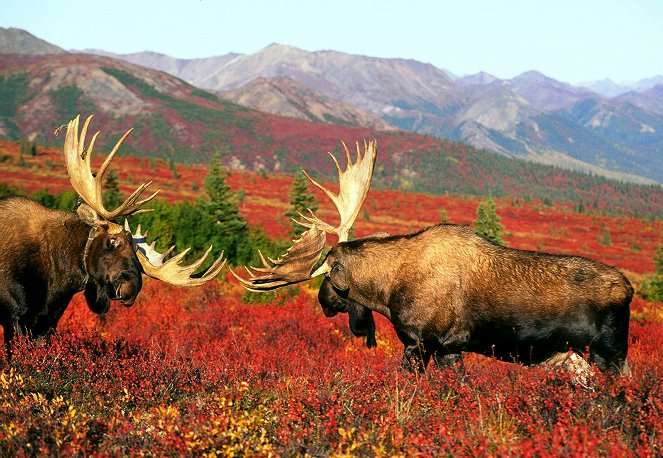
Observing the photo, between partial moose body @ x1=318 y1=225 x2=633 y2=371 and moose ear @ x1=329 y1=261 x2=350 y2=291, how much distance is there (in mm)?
232

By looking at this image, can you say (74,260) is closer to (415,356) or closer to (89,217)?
(89,217)

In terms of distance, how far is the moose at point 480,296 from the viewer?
5230mm

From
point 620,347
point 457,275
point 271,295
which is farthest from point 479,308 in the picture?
point 271,295

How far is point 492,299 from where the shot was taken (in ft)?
18.0

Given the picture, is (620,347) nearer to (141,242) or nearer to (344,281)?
(344,281)

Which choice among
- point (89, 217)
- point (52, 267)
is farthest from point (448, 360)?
point (52, 267)

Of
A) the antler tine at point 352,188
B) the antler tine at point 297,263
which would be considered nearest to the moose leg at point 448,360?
the antler tine at point 297,263

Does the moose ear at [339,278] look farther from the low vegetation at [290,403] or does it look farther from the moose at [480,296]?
the low vegetation at [290,403]

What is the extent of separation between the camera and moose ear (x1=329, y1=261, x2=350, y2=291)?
20.9 ft

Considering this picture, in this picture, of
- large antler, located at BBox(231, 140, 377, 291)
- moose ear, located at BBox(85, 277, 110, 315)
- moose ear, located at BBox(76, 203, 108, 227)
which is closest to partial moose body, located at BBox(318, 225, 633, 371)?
large antler, located at BBox(231, 140, 377, 291)

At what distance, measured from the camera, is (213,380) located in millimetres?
5199

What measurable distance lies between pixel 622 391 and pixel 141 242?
4.62 meters

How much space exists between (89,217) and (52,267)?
61 cm

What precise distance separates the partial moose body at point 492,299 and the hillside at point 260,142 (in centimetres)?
13572
